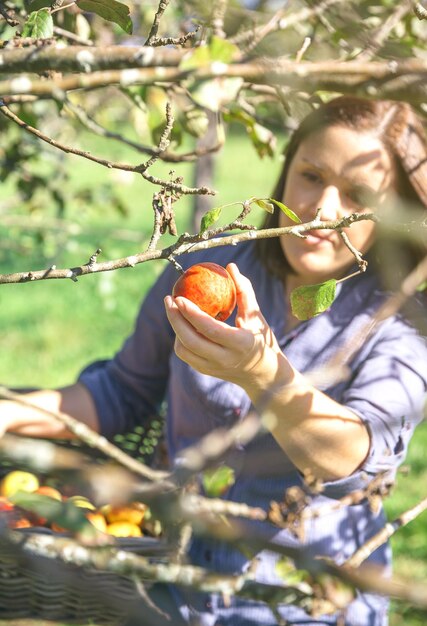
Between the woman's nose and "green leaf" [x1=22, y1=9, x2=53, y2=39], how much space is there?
656mm

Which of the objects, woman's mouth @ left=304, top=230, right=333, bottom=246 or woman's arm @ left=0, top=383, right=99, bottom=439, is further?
woman's arm @ left=0, top=383, right=99, bottom=439

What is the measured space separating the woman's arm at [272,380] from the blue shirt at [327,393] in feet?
0.20

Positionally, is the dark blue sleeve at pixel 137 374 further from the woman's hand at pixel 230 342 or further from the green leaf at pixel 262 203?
the green leaf at pixel 262 203

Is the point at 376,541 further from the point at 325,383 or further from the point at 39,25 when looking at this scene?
the point at 39,25

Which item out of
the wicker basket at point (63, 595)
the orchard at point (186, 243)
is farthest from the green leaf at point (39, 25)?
the wicker basket at point (63, 595)

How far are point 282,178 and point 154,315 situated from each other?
0.48m

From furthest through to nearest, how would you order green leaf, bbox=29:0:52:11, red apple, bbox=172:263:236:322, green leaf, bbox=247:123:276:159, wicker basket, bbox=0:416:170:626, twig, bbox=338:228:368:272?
1. green leaf, bbox=247:123:276:159
2. wicker basket, bbox=0:416:170:626
3. red apple, bbox=172:263:236:322
4. green leaf, bbox=29:0:52:11
5. twig, bbox=338:228:368:272

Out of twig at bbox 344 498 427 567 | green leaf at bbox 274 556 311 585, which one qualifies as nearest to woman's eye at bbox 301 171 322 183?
twig at bbox 344 498 427 567

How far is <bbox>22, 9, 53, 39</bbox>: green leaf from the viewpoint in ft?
3.37

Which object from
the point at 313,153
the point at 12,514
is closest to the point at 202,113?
the point at 313,153

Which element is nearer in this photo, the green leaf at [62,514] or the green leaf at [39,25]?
the green leaf at [62,514]

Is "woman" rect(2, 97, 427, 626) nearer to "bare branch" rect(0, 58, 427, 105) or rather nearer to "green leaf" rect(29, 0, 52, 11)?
"green leaf" rect(29, 0, 52, 11)

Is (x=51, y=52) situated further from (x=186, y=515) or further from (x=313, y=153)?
(x=313, y=153)

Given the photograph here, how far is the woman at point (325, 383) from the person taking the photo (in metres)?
1.46
